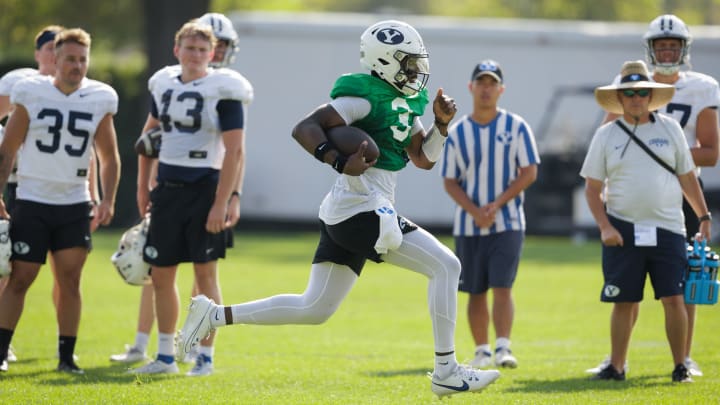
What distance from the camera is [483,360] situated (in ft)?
30.3

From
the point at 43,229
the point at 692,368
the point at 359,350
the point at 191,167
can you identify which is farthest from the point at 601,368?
the point at 43,229

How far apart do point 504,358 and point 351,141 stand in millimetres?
3265

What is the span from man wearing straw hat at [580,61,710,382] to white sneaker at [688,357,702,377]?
16.4 inches

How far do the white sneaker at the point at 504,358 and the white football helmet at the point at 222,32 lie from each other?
3.09 m

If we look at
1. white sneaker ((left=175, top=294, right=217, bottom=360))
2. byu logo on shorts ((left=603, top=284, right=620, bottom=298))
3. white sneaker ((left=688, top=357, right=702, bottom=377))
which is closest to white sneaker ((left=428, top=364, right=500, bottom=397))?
white sneaker ((left=175, top=294, right=217, bottom=360))

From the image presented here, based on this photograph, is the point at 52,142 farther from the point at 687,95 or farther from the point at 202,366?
the point at 687,95

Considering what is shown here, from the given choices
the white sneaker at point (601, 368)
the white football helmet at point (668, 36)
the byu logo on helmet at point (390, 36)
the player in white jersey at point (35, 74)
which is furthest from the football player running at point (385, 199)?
the white football helmet at point (668, 36)

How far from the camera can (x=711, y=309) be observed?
13.8 meters

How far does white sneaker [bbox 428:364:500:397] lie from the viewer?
6742mm

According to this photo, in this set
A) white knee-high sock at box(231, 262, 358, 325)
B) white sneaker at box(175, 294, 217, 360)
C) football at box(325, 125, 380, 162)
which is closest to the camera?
football at box(325, 125, 380, 162)

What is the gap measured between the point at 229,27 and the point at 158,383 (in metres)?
2.94

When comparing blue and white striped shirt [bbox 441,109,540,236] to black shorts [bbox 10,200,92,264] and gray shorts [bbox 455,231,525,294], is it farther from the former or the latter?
black shorts [bbox 10,200,92,264]

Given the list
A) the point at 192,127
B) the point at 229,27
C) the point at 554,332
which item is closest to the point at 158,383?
the point at 192,127

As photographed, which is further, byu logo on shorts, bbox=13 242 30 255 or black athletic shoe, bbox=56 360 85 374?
black athletic shoe, bbox=56 360 85 374
